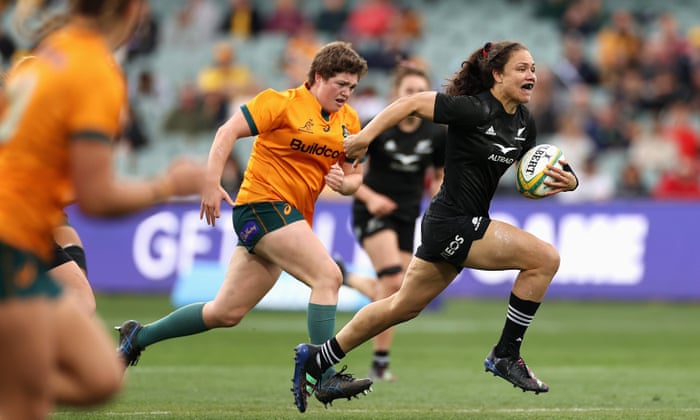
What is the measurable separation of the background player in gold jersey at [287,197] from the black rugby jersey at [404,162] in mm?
2576

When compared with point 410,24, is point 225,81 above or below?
below

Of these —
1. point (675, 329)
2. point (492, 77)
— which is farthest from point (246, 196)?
point (675, 329)

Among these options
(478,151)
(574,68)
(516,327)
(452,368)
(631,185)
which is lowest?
(452,368)

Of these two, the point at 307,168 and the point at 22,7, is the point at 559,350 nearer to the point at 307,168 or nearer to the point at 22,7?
the point at 307,168

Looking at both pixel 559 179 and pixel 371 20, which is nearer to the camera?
pixel 559 179

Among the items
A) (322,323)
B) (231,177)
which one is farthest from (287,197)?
(231,177)

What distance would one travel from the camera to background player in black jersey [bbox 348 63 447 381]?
34.4 ft

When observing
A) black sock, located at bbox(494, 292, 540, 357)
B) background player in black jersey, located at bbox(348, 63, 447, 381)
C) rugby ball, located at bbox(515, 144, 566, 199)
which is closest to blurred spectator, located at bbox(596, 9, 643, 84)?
background player in black jersey, located at bbox(348, 63, 447, 381)

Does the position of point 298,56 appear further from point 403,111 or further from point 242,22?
point 403,111

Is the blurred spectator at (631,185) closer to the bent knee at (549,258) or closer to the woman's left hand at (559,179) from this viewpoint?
the woman's left hand at (559,179)

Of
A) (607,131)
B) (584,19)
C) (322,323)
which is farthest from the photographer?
(584,19)

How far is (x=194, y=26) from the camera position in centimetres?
2325

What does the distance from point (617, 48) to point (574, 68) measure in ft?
3.21

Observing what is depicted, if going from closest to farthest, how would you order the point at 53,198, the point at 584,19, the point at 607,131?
the point at 53,198
the point at 607,131
the point at 584,19
